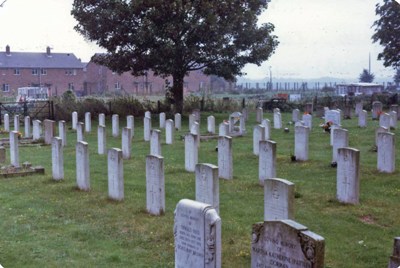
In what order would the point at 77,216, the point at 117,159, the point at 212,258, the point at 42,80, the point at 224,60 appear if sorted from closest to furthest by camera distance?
the point at 212,258
the point at 77,216
the point at 117,159
the point at 224,60
the point at 42,80

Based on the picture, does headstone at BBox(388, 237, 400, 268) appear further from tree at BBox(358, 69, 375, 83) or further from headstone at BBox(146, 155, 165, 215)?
tree at BBox(358, 69, 375, 83)

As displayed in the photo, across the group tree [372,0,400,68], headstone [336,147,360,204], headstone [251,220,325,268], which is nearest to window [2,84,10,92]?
tree [372,0,400,68]

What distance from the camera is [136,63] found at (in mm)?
31031

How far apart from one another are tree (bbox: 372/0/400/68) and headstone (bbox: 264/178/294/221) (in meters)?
34.1

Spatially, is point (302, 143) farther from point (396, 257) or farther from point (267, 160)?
point (396, 257)

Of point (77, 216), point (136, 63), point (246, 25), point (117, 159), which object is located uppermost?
point (246, 25)

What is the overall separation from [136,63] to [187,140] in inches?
678

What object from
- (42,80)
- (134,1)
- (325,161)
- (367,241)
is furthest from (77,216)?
(42,80)

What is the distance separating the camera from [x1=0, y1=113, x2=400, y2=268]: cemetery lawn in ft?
25.3

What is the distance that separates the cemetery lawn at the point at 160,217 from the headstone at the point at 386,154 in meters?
0.36

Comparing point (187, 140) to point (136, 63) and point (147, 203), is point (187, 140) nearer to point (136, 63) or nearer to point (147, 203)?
point (147, 203)

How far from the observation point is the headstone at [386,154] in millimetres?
13106

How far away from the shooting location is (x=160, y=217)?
9781 millimetres

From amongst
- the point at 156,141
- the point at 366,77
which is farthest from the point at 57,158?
the point at 366,77
